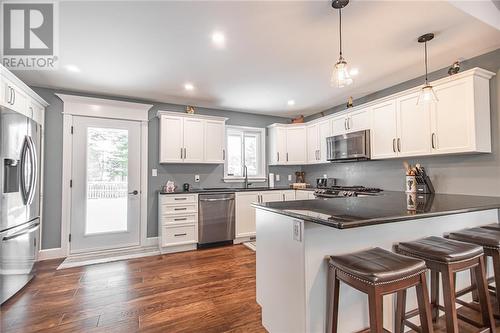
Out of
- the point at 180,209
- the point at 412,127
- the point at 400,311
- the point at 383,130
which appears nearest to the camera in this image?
the point at 400,311

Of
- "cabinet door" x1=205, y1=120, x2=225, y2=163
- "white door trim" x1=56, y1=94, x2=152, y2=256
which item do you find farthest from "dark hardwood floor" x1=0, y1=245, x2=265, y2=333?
"cabinet door" x1=205, y1=120, x2=225, y2=163

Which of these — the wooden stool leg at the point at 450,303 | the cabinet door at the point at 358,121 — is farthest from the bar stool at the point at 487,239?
the cabinet door at the point at 358,121

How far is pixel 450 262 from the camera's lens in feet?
4.71

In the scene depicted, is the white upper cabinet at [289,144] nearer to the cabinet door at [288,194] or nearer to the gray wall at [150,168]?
the gray wall at [150,168]

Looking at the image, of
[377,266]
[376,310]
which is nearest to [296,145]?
[377,266]

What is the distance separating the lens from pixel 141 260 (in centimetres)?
337

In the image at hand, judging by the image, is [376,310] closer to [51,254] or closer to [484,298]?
[484,298]

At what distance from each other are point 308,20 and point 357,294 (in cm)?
221

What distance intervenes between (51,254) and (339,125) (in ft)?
16.4

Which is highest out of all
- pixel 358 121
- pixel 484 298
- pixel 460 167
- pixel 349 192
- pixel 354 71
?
pixel 354 71

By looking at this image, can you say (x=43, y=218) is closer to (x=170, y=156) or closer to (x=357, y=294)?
(x=170, y=156)

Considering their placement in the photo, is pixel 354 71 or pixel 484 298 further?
pixel 354 71

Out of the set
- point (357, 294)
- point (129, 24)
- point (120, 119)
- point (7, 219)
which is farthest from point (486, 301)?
point (120, 119)

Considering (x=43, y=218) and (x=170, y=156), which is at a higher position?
(x=170, y=156)
